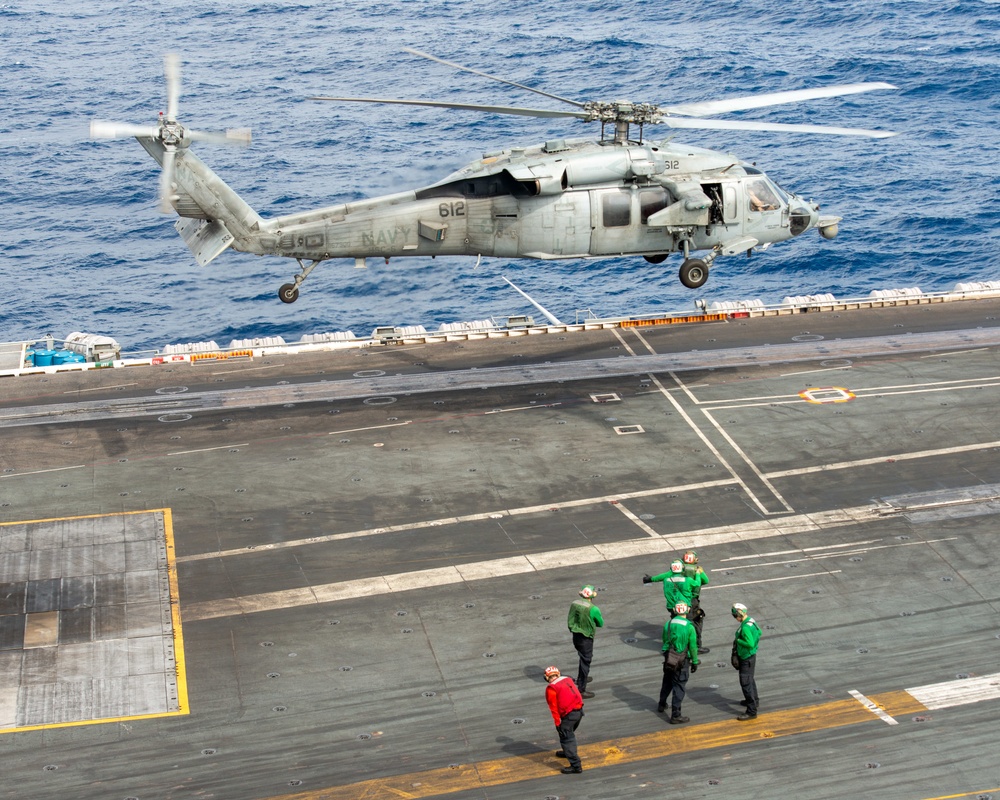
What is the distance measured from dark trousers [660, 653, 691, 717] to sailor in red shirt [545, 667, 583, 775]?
2.24 meters

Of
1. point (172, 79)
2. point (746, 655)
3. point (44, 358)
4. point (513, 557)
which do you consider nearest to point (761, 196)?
point (513, 557)

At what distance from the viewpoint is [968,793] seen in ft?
68.8

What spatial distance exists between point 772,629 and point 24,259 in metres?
52.9

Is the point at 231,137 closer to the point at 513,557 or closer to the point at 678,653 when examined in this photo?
the point at 513,557

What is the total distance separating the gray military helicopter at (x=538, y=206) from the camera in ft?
111

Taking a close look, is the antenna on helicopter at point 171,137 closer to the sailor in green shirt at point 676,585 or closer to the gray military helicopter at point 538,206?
the gray military helicopter at point 538,206

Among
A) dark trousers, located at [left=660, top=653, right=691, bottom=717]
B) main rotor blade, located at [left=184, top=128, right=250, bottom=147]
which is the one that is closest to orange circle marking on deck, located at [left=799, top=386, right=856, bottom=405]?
dark trousers, located at [left=660, top=653, right=691, bottom=717]

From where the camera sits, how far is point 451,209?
34.9 meters

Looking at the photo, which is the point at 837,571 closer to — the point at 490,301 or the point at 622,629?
the point at 622,629

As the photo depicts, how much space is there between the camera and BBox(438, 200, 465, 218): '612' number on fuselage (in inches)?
1369

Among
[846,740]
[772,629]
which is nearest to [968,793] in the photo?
[846,740]

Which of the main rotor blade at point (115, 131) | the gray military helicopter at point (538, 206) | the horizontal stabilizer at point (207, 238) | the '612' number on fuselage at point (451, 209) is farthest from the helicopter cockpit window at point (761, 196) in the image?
the main rotor blade at point (115, 131)

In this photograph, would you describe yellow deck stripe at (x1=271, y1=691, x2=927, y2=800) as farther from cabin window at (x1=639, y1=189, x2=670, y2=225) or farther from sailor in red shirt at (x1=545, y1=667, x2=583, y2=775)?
cabin window at (x1=639, y1=189, x2=670, y2=225)

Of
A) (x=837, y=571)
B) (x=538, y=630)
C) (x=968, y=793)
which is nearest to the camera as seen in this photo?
(x=968, y=793)
